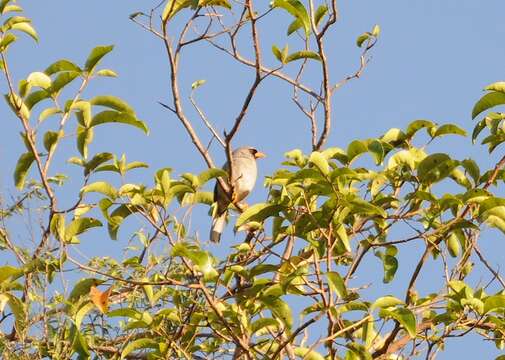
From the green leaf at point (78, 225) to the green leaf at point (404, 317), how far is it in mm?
1160

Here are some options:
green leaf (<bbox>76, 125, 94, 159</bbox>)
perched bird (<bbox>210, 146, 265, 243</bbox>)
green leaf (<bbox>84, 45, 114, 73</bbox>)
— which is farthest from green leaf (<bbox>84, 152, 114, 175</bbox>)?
perched bird (<bbox>210, 146, 265, 243</bbox>)

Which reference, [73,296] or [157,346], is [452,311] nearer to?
[157,346]

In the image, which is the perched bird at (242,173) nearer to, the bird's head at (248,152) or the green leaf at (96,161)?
the bird's head at (248,152)

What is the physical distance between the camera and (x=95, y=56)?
4105mm

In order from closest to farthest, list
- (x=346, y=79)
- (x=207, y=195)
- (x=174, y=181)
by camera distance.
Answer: (x=174, y=181)
(x=207, y=195)
(x=346, y=79)

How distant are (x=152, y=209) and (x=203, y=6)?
1071mm

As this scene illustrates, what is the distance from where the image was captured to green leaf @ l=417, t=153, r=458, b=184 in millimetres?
4066

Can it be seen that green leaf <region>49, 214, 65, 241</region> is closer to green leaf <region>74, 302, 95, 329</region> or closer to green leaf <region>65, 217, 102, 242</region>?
green leaf <region>65, 217, 102, 242</region>

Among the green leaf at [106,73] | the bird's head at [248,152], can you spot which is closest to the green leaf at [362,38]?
the green leaf at [106,73]

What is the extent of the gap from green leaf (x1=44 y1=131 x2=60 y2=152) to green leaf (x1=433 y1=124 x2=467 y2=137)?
1.53m

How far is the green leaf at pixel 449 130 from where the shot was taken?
4203 mm

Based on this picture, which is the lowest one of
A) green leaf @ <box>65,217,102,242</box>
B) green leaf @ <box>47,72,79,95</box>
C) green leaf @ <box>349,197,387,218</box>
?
green leaf @ <box>349,197,387,218</box>

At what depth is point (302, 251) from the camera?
15.9 feet

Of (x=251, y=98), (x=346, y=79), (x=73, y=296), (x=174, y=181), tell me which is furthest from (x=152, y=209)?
(x=346, y=79)
